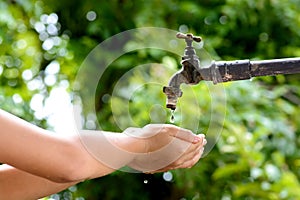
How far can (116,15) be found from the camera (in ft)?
8.11

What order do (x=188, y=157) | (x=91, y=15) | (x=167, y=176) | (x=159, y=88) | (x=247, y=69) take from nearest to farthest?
(x=247, y=69)
(x=188, y=157)
(x=159, y=88)
(x=167, y=176)
(x=91, y=15)

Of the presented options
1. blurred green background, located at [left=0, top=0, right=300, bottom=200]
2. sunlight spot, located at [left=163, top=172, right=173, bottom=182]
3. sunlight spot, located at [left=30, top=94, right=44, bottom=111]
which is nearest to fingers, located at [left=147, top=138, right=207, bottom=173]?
blurred green background, located at [left=0, top=0, right=300, bottom=200]

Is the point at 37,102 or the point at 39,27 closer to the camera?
the point at 37,102

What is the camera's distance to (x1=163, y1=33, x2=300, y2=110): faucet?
2.80 feet

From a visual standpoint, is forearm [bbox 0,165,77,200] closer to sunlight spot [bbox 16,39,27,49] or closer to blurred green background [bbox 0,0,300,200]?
blurred green background [bbox 0,0,300,200]

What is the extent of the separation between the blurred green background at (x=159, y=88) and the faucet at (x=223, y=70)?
3.30 ft

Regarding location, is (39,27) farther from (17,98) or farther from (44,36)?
(17,98)

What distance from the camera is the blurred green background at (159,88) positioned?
2057mm

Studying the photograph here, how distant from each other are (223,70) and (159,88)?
3.98 ft

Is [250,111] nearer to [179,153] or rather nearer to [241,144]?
[241,144]

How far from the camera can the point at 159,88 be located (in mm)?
2090

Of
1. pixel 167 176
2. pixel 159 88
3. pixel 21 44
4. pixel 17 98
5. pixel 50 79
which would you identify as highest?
pixel 21 44

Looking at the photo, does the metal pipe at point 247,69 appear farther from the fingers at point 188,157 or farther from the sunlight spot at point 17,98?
the sunlight spot at point 17,98

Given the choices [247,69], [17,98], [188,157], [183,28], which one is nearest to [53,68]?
[17,98]
